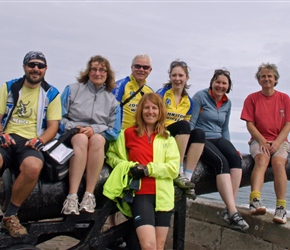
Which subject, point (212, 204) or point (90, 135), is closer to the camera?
point (90, 135)

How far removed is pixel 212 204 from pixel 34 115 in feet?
9.24

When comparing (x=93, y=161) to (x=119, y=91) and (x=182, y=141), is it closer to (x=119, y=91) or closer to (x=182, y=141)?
(x=182, y=141)

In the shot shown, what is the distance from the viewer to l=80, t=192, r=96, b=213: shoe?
13.6 feet

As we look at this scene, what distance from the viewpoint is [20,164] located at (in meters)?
3.91

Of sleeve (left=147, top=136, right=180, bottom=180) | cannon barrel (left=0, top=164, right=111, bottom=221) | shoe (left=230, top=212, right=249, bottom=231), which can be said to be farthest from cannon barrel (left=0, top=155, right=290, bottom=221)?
shoe (left=230, top=212, right=249, bottom=231)

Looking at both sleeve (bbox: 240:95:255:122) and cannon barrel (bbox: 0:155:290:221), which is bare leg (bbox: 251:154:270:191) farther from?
cannon barrel (bbox: 0:155:290:221)

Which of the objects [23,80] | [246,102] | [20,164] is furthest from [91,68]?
[246,102]

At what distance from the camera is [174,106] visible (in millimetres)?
5262

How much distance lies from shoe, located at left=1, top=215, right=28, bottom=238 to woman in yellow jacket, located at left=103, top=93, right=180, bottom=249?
32.0 inches

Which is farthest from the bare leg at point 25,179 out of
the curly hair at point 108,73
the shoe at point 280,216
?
the shoe at point 280,216

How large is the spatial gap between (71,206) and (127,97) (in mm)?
1625

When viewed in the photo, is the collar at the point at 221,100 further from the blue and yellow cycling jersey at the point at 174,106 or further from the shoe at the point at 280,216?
the shoe at the point at 280,216

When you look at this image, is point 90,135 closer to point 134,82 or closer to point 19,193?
point 19,193

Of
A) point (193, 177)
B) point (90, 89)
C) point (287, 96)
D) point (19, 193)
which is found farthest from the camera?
point (287, 96)
